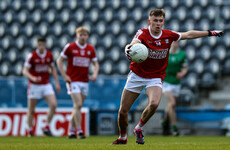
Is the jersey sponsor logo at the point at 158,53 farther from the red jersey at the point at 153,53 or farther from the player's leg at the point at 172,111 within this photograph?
the player's leg at the point at 172,111

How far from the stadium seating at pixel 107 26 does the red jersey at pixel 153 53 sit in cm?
780

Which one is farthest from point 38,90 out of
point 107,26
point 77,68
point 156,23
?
point 107,26

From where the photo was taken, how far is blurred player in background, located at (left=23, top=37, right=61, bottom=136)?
32.7ft

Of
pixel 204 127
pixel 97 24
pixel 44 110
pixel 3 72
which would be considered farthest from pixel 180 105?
pixel 3 72

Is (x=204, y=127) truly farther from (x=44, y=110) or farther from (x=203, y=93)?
(x=44, y=110)

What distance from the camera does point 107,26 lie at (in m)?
15.6

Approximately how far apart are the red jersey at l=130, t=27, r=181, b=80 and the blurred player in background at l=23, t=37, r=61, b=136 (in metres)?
4.45

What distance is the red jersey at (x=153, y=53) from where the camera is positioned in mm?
5742

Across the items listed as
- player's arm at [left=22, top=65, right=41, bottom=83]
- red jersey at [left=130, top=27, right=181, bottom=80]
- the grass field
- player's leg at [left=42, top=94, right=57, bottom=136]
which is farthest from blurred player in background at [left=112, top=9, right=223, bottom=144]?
player's arm at [left=22, top=65, right=41, bottom=83]

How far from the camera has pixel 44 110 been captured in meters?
11.3

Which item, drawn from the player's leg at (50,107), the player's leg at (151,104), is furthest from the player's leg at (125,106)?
the player's leg at (50,107)

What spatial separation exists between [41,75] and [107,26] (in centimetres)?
597

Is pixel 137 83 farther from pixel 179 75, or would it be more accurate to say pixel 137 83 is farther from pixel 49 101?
pixel 179 75

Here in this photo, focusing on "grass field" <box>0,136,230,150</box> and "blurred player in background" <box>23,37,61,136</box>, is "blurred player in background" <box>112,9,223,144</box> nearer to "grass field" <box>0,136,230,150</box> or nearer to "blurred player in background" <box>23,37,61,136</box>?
"grass field" <box>0,136,230,150</box>
